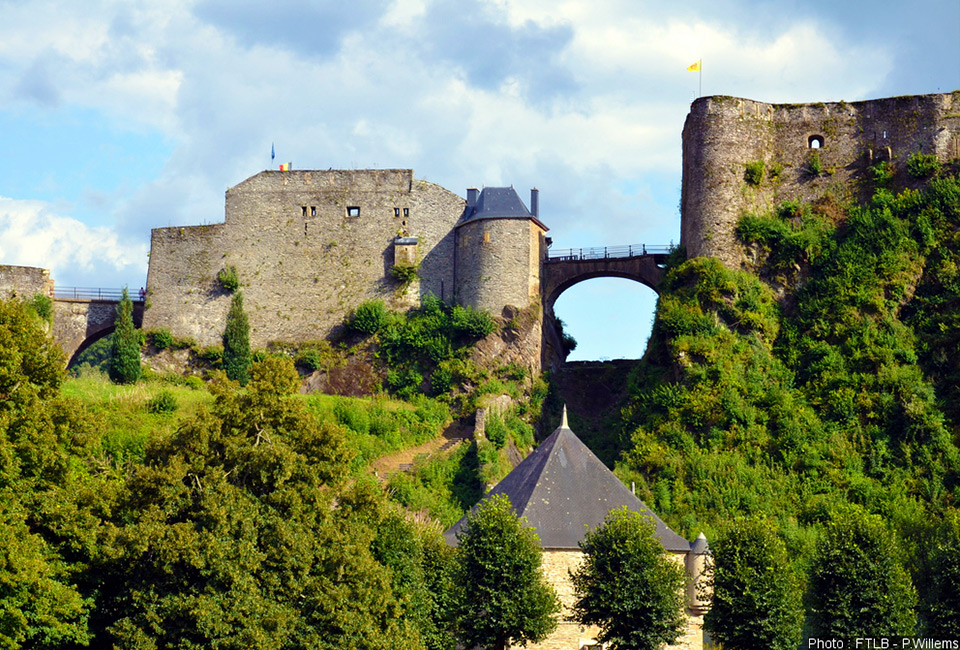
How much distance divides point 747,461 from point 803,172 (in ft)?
40.0

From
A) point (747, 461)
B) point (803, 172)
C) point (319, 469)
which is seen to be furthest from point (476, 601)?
point (803, 172)

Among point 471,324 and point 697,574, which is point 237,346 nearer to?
point 471,324

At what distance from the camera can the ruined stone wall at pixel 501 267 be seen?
5456cm

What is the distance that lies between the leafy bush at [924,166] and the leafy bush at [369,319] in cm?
1868

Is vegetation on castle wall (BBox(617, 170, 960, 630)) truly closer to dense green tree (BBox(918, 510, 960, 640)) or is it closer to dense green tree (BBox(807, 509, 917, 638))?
dense green tree (BBox(918, 510, 960, 640))

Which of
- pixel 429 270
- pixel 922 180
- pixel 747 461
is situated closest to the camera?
pixel 747 461

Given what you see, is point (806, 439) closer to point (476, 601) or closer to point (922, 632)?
point (922, 632)

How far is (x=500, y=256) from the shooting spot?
54.8m

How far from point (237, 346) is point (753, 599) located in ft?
88.1

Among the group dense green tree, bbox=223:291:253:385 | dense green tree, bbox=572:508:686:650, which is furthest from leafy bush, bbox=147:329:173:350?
dense green tree, bbox=572:508:686:650

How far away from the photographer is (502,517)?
35031 millimetres

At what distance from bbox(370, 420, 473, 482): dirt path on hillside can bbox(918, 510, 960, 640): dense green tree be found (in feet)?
60.7

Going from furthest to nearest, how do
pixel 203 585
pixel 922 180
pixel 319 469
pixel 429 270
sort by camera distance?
pixel 429 270 → pixel 922 180 → pixel 319 469 → pixel 203 585

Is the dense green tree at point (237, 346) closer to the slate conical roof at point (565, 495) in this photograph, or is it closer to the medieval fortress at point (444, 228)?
the medieval fortress at point (444, 228)
